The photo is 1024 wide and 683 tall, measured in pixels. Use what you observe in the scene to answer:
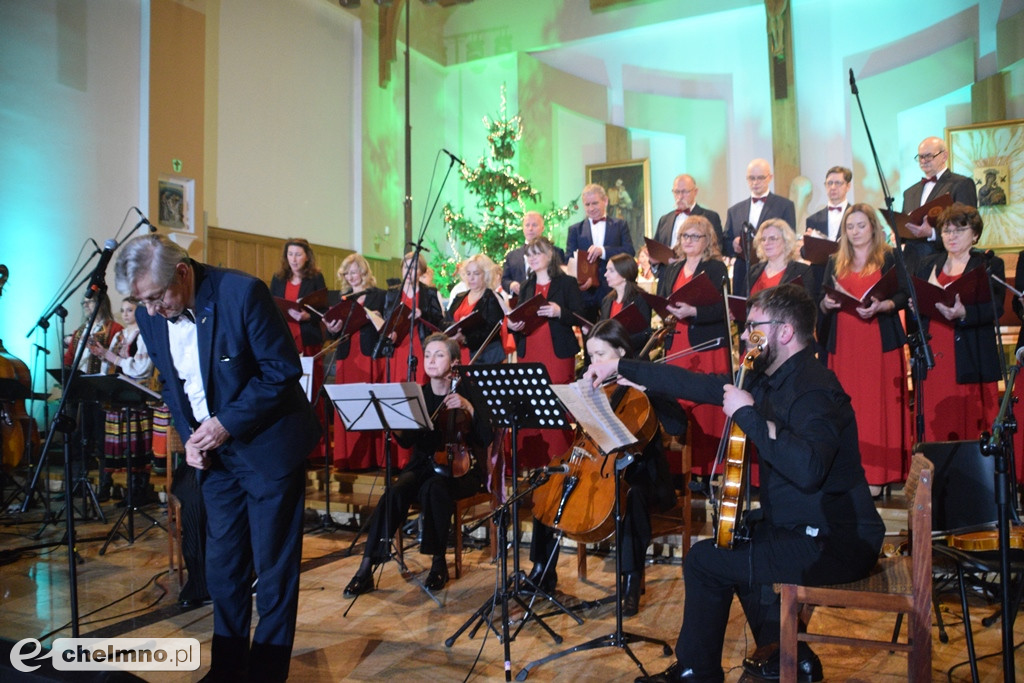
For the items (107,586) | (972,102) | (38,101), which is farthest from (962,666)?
(38,101)

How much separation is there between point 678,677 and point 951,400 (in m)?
2.90

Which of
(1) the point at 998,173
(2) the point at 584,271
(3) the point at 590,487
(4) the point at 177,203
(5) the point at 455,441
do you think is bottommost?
(3) the point at 590,487

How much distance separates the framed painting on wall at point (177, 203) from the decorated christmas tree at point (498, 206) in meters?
3.25

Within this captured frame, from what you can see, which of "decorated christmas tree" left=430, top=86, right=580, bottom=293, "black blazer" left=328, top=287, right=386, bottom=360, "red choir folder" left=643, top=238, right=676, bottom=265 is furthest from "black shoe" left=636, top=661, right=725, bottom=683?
"decorated christmas tree" left=430, top=86, right=580, bottom=293

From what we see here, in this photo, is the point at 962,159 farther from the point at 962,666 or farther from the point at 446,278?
the point at 962,666

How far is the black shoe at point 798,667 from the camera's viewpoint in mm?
3162

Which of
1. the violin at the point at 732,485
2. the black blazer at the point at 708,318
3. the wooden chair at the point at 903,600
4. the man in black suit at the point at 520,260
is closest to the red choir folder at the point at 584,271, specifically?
the man in black suit at the point at 520,260

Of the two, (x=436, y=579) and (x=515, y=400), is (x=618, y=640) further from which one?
(x=436, y=579)

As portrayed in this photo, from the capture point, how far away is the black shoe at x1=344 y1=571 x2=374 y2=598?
14.4 ft

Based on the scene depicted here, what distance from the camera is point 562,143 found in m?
12.4

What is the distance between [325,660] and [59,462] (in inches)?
236

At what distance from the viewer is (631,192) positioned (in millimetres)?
11742

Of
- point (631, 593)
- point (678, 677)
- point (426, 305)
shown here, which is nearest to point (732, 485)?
point (678, 677)

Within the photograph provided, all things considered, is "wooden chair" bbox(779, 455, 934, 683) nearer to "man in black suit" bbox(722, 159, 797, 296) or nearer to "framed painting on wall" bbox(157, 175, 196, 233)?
"man in black suit" bbox(722, 159, 797, 296)
